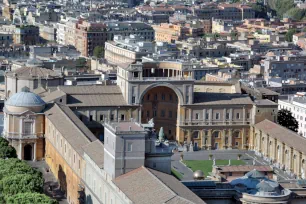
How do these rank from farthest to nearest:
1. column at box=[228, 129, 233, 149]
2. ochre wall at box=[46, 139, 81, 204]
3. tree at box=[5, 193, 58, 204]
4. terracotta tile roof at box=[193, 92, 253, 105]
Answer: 1. column at box=[228, 129, 233, 149]
2. terracotta tile roof at box=[193, 92, 253, 105]
3. ochre wall at box=[46, 139, 81, 204]
4. tree at box=[5, 193, 58, 204]

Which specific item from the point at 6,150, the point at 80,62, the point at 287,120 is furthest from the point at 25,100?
the point at 80,62

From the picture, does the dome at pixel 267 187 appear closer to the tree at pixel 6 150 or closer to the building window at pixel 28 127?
the tree at pixel 6 150

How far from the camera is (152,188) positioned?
2591 inches

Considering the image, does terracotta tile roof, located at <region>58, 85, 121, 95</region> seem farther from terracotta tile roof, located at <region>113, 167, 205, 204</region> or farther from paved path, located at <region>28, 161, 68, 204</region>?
terracotta tile roof, located at <region>113, 167, 205, 204</region>

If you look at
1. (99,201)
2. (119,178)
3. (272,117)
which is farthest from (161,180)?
(272,117)

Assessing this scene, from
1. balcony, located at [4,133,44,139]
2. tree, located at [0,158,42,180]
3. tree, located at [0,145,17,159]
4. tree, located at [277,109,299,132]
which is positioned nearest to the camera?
tree, located at [0,158,42,180]

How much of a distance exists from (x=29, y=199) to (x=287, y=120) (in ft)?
172

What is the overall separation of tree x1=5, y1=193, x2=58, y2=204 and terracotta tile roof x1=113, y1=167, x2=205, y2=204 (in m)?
5.06

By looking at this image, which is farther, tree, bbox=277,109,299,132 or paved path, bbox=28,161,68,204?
tree, bbox=277,109,299,132

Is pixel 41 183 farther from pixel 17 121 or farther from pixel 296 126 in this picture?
pixel 296 126

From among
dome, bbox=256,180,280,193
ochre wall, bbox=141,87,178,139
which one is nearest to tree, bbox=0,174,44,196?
dome, bbox=256,180,280,193

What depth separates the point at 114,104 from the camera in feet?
363

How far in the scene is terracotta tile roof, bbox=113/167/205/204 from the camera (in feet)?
208

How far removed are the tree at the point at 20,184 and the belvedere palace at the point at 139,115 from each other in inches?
267
